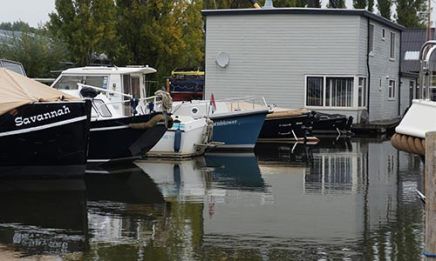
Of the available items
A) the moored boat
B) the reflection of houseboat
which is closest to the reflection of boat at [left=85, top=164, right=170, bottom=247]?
the moored boat

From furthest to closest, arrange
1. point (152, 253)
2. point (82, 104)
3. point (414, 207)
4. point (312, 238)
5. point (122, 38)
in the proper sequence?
point (122, 38), point (82, 104), point (414, 207), point (312, 238), point (152, 253)

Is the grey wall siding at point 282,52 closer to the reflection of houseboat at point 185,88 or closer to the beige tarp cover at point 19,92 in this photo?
the reflection of houseboat at point 185,88

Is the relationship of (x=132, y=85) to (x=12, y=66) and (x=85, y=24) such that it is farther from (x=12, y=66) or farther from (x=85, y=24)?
(x=85, y=24)

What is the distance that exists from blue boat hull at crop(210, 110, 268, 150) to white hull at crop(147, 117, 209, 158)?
2272 mm

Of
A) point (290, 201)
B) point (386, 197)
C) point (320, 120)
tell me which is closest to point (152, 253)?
point (290, 201)

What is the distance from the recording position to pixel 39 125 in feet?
52.5

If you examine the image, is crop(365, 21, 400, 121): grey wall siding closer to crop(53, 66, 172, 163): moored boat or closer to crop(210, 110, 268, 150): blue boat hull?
crop(210, 110, 268, 150): blue boat hull

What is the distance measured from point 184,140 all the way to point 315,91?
1439 cm

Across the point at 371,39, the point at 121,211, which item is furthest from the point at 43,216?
the point at 371,39

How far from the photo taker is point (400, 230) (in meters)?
11.4

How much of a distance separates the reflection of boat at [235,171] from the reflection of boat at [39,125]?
3.07m

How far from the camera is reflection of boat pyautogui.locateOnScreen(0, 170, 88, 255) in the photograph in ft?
33.3

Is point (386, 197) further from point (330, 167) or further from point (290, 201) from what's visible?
point (330, 167)

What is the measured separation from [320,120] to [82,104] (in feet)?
62.3
